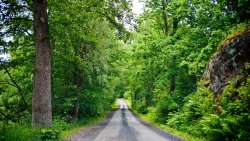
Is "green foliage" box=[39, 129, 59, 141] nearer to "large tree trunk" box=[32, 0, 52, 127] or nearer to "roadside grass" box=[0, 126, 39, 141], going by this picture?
"roadside grass" box=[0, 126, 39, 141]

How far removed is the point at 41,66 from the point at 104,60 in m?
11.9

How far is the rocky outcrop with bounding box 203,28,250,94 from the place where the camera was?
11.5 metres

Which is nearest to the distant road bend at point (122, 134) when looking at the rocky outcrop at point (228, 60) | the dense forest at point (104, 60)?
the dense forest at point (104, 60)

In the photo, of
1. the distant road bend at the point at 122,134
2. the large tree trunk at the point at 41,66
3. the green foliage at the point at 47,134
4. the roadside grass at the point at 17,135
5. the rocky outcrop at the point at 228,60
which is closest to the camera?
the roadside grass at the point at 17,135

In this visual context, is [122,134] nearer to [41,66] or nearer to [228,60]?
[228,60]

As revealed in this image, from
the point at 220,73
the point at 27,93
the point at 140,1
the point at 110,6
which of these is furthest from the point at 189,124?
the point at 140,1

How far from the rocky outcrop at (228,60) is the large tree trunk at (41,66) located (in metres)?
7.36

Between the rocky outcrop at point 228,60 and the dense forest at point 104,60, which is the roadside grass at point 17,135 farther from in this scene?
the rocky outcrop at point 228,60

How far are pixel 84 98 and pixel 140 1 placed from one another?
994cm

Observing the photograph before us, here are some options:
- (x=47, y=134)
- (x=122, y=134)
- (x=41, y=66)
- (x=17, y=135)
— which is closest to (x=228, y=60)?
(x=122, y=134)

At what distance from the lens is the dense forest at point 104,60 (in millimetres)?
10148

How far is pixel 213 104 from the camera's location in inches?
467

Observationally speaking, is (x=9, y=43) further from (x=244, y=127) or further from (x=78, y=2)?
(x=244, y=127)

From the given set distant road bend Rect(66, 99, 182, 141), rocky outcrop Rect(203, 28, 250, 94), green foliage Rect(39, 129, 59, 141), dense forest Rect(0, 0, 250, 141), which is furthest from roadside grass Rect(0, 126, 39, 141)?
rocky outcrop Rect(203, 28, 250, 94)
